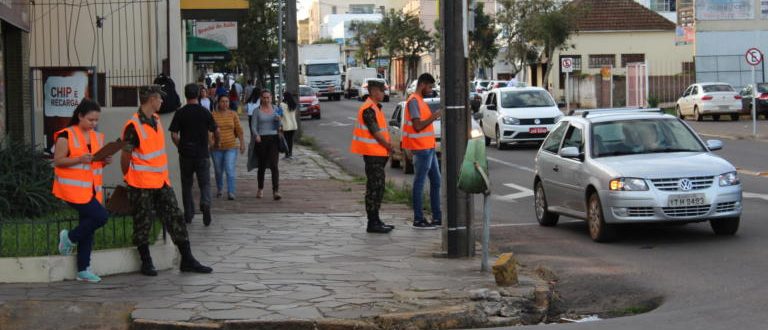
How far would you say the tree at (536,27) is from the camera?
6188 centimetres

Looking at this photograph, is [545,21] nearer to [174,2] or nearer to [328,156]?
[328,156]

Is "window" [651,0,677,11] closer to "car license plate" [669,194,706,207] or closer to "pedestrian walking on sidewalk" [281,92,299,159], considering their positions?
"pedestrian walking on sidewalk" [281,92,299,159]

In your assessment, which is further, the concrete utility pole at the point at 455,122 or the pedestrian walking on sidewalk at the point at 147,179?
the concrete utility pole at the point at 455,122

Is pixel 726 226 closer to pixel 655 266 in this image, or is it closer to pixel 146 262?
pixel 655 266

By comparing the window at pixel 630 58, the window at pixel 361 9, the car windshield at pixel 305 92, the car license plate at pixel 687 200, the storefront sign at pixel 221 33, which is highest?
the window at pixel 361 9

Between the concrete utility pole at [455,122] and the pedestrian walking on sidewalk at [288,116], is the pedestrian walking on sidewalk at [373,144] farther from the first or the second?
the pedestrian walking on sidewalk at [288,116]

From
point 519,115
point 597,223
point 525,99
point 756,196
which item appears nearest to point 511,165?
point 519,115

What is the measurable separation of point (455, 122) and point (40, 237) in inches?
160

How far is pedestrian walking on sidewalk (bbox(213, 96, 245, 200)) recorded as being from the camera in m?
17.0

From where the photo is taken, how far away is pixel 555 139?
1481 cm

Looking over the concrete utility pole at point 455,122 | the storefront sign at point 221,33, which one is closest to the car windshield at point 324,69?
the storefront sign at point 221,33

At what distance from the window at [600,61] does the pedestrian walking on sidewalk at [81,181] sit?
6052cm

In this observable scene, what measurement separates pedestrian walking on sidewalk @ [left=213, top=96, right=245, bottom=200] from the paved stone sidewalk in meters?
2.64

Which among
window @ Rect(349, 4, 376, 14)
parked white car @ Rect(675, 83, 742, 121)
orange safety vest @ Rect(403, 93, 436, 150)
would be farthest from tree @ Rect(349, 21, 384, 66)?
orange safety vest @ Rect(403, 93, 436, 150)
